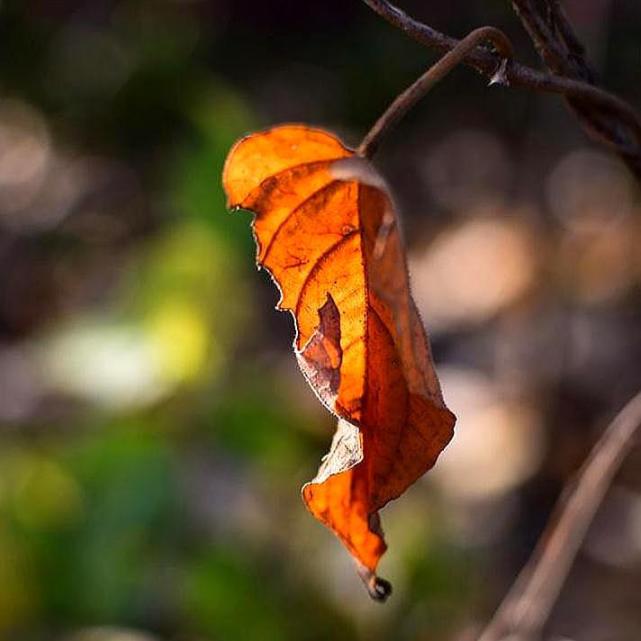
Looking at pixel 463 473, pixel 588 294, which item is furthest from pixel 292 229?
pixel 588 294

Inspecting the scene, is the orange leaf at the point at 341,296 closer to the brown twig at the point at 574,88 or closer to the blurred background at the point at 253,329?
the brown twig at the point at 574,88

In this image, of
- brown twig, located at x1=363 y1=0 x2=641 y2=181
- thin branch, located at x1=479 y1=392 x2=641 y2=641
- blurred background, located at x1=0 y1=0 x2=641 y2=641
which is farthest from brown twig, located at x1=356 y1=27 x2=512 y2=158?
blurred background, located at x1=0 y1=0 x2=641 y2=641

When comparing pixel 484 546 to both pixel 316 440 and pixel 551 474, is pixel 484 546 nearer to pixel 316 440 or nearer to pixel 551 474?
pixel 551 474

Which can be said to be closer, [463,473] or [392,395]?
[392,395]

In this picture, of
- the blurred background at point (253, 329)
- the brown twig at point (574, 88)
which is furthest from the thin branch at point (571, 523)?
the brown twig at point (574, 88)

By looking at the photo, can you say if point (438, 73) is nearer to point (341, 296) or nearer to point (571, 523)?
point (341, 296)

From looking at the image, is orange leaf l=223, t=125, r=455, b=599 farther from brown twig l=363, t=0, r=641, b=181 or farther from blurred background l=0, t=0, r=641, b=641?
blurred background l=0, t=0, r=641, b=641

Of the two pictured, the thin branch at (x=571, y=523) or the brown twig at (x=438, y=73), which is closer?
the brown twig at (x=438, y=73)
